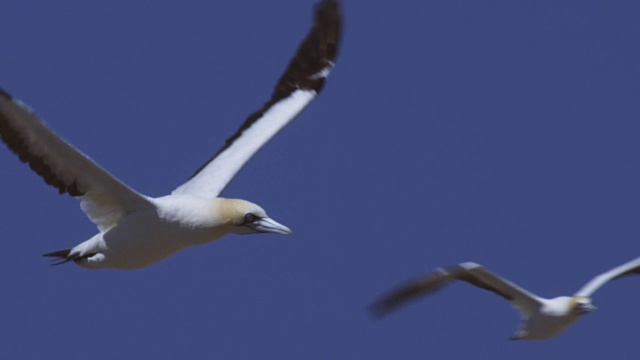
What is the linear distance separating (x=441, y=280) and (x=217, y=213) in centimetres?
345

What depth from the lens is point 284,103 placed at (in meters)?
16.1

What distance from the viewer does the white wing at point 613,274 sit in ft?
60.8

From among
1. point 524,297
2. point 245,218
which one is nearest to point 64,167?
point 245,218

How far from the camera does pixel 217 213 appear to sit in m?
13.4

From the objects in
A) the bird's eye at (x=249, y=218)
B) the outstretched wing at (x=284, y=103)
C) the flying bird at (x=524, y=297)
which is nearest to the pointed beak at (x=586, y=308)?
the flying bird at (x=524, y=297)

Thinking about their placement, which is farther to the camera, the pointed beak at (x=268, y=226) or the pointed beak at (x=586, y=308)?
the pointed beak at (x=586, y=308)

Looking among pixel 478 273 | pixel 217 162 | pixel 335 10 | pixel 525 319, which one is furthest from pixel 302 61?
pixel 525 319

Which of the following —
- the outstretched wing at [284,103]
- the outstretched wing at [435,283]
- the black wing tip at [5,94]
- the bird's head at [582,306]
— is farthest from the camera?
the bird's head at [582,306]

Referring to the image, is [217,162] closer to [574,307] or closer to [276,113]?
[276,113]

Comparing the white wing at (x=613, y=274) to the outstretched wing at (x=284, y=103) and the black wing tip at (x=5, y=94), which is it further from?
the black wing tip at (x=5, y=94)

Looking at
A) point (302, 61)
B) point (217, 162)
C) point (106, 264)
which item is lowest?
point (106, 264)

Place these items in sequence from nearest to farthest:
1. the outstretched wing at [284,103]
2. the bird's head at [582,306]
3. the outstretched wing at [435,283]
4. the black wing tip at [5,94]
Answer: the black wing tip at [5,94], the outstretched wing at [284,103], the outstretched wing at [435,283], the bird's head at [582,306]

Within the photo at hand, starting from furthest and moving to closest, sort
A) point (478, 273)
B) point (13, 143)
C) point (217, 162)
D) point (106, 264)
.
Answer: point (478, 273), point (217, 162), point (106, 264), point (13, 143)

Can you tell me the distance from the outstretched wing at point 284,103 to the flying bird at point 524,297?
2062 millimetres
